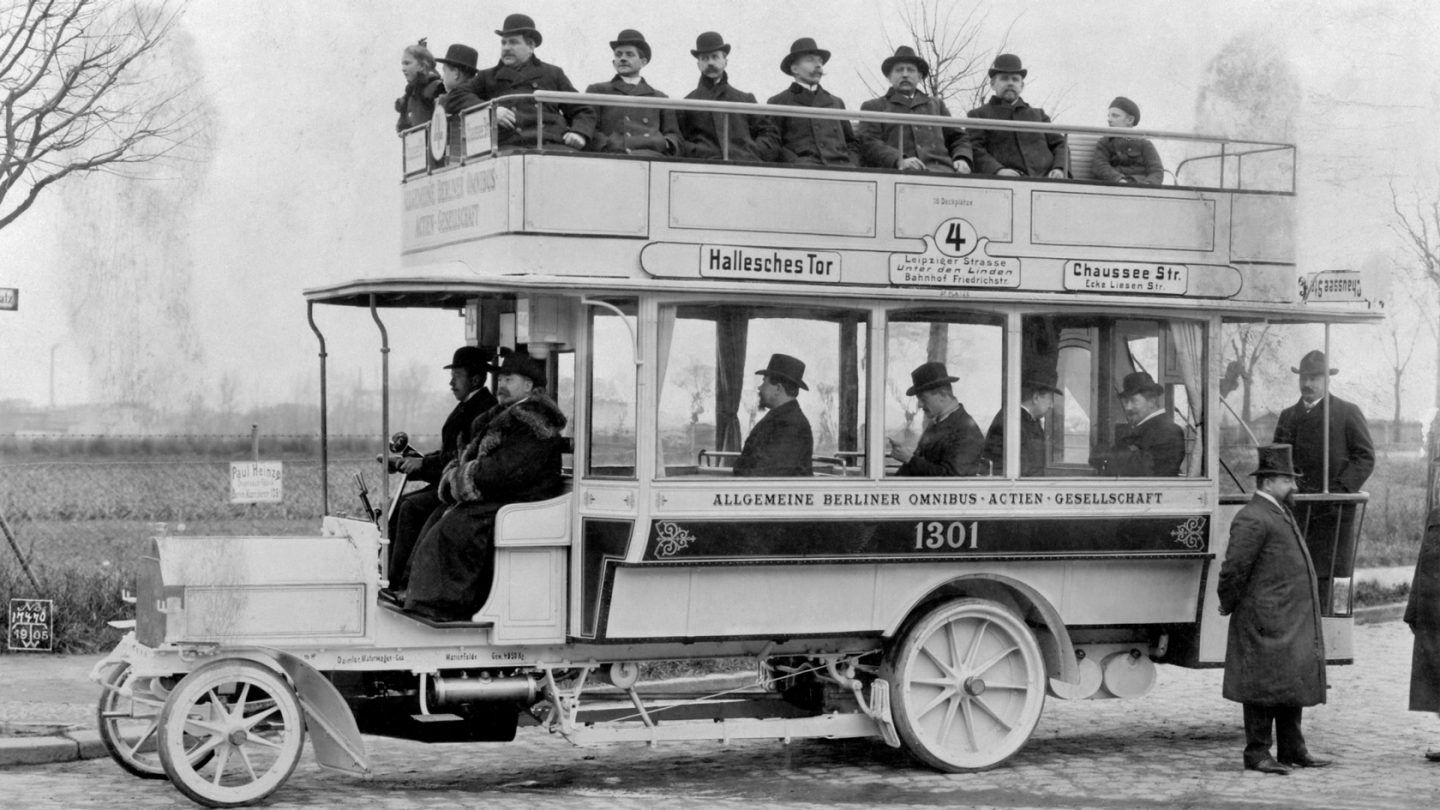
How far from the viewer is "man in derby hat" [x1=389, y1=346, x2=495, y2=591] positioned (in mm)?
9445

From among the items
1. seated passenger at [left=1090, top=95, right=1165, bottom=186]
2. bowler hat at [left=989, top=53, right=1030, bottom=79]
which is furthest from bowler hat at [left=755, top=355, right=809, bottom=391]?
bowler hat at [left=989, top=53, right=1030, bottom=79]

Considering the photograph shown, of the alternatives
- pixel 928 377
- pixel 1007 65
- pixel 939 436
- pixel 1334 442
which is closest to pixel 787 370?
pixel 928 377

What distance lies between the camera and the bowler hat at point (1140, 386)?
1007 centimetres

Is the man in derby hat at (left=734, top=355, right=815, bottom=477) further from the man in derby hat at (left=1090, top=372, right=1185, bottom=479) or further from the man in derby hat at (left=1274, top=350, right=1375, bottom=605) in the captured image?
the man in derby hat at (left=1274, top=350, right=1375, bottom=605)

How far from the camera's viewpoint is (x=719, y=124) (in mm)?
9352

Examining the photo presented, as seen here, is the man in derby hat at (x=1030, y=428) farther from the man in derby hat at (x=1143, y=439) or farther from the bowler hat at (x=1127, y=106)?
the bowler hat at (x=1127, y=106)

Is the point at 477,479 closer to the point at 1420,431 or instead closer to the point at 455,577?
the point at 455,577

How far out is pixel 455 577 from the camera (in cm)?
881

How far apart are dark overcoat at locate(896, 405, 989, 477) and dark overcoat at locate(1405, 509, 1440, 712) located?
2.45m

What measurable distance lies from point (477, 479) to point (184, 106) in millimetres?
4737

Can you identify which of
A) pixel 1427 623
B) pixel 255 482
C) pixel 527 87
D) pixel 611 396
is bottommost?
pixel 1427 623

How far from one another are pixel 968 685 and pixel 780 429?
5.39 ft

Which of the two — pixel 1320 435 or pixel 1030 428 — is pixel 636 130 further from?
pixel 1320 435

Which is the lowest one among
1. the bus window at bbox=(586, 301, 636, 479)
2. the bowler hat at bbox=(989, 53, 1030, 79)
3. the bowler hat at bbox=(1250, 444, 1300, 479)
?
the bowler hat at bbox=(1250, 444, 1300, 479)
